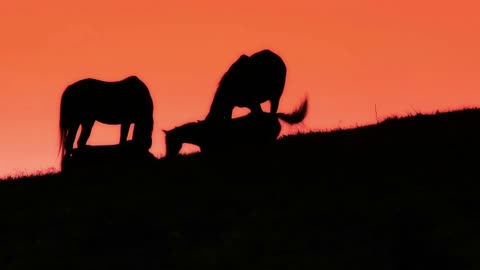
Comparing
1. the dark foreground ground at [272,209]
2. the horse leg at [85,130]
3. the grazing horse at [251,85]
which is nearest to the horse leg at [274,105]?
the grazing horse at [251,85]

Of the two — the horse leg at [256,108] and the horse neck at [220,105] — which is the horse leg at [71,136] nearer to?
the horse neck at [220,105]

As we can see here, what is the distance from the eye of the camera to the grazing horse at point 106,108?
25.5 metres

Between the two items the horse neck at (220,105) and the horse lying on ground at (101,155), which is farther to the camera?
the horse neck at (220,105)

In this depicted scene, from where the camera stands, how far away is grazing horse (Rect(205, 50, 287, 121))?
80.7 ft

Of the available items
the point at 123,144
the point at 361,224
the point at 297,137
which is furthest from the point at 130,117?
the point at 361,224

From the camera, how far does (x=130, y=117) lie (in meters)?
26.4

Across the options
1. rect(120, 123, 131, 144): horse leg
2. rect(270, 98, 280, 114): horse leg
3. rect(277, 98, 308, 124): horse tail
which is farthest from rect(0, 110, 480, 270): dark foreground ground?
rect(120, 123, 131, 144): horse leg

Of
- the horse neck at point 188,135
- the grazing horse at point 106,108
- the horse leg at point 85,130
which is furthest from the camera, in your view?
the horse leg at point 85,130

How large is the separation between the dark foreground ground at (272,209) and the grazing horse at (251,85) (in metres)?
4.99

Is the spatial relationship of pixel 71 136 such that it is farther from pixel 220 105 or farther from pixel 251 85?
pixel 251 85

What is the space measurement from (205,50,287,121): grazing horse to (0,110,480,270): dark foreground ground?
4995mm

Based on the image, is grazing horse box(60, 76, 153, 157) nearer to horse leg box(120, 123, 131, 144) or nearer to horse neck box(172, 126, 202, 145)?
horse leg box(120, 123, 131, 144)

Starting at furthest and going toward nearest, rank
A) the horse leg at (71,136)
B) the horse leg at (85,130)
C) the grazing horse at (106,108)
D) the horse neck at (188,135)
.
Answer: the horse leg at (85,130) < the grazing horse at (106,108) < the horse leg at (71,136) < the horse neck at (188,135)

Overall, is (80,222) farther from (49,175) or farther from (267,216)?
(49,175)
